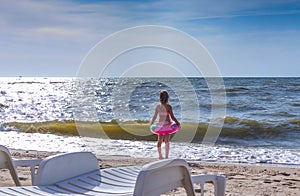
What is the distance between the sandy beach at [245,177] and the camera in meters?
5.44

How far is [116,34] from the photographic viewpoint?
18.0 feet

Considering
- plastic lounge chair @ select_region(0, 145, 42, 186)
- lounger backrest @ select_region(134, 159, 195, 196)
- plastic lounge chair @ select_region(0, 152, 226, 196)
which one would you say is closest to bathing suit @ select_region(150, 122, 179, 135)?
plastic lounge chair @ select_region(0, 145, 42, 186)

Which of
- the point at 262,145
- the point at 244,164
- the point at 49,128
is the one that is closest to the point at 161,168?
the point at 244,164

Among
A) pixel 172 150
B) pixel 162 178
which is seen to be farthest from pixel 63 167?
pixel 172 150

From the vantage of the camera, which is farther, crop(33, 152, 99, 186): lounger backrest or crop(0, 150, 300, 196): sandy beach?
crop(0, 150, 300, 196): sandy beach

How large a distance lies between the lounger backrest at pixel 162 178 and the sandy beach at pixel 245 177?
2.20 meters

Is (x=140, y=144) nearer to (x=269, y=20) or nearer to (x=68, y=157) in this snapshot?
(x=68, y=157)

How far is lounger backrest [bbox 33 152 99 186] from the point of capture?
3105mm

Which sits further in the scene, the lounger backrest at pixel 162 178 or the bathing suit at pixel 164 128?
the bathing suit at pixel 164 128

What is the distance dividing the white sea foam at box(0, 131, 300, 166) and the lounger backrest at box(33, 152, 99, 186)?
5.00 meters

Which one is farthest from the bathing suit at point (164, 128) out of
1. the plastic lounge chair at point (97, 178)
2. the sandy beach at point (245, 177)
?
the plastic lounge chair at point (97, 178)

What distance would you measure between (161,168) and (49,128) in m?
12.7

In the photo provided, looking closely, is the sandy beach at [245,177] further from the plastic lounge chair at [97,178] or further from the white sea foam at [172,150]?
the plastic lounge chair at [97,178]

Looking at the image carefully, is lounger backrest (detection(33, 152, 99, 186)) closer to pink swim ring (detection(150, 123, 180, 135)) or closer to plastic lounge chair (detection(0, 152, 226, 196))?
plastic lounge chair (detection(0, 152, 226, 196))
